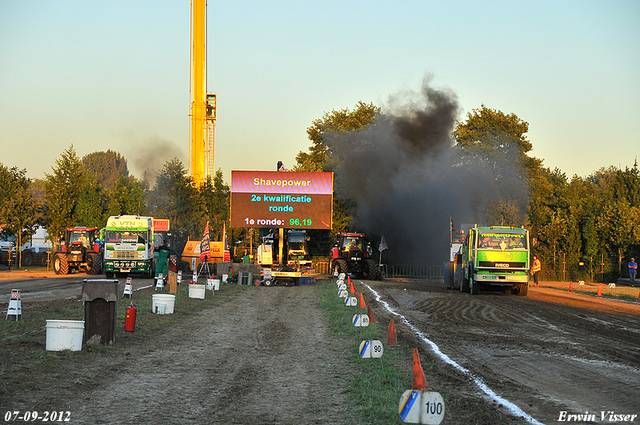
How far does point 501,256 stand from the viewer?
27703 millimetres

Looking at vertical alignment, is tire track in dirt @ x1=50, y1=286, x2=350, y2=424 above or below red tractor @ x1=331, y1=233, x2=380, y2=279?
below

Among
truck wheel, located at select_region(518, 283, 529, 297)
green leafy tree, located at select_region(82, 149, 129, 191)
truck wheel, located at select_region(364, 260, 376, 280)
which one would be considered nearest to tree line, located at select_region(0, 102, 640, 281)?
truck wheel, located at select_region(364, 260, 376, 280)

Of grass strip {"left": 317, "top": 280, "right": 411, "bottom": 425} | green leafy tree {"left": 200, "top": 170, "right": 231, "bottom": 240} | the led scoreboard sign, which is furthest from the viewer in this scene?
green leafy tree {"left": 200, "top": 170, "right": 231, "bottom": 240}

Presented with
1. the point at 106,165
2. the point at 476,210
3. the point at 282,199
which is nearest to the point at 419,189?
the point at 476,210

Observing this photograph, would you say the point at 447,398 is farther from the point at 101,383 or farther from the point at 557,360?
the point at 101,383

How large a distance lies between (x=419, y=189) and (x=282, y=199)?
20.9 meters

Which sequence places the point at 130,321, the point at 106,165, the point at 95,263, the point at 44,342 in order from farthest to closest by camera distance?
the point at 106,165, the point at 95,263, the point at 130,321, the point at 44,342

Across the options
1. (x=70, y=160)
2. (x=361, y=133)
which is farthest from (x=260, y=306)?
(x=361, y=133)

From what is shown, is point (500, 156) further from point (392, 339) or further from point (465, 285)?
point (392, 339)

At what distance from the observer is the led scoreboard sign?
33344mm

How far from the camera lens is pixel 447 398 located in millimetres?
8203

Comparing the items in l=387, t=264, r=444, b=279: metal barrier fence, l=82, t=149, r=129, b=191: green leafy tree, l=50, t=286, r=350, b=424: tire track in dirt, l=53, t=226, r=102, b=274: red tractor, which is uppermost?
l=82, t=149, r=129, b=191: green leafy tree

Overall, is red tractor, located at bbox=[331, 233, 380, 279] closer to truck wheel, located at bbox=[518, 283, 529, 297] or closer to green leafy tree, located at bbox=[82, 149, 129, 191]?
truck wheel, located at bbox=[518, 283, 529, 297]

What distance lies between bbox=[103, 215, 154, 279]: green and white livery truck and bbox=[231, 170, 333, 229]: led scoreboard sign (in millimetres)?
5694
